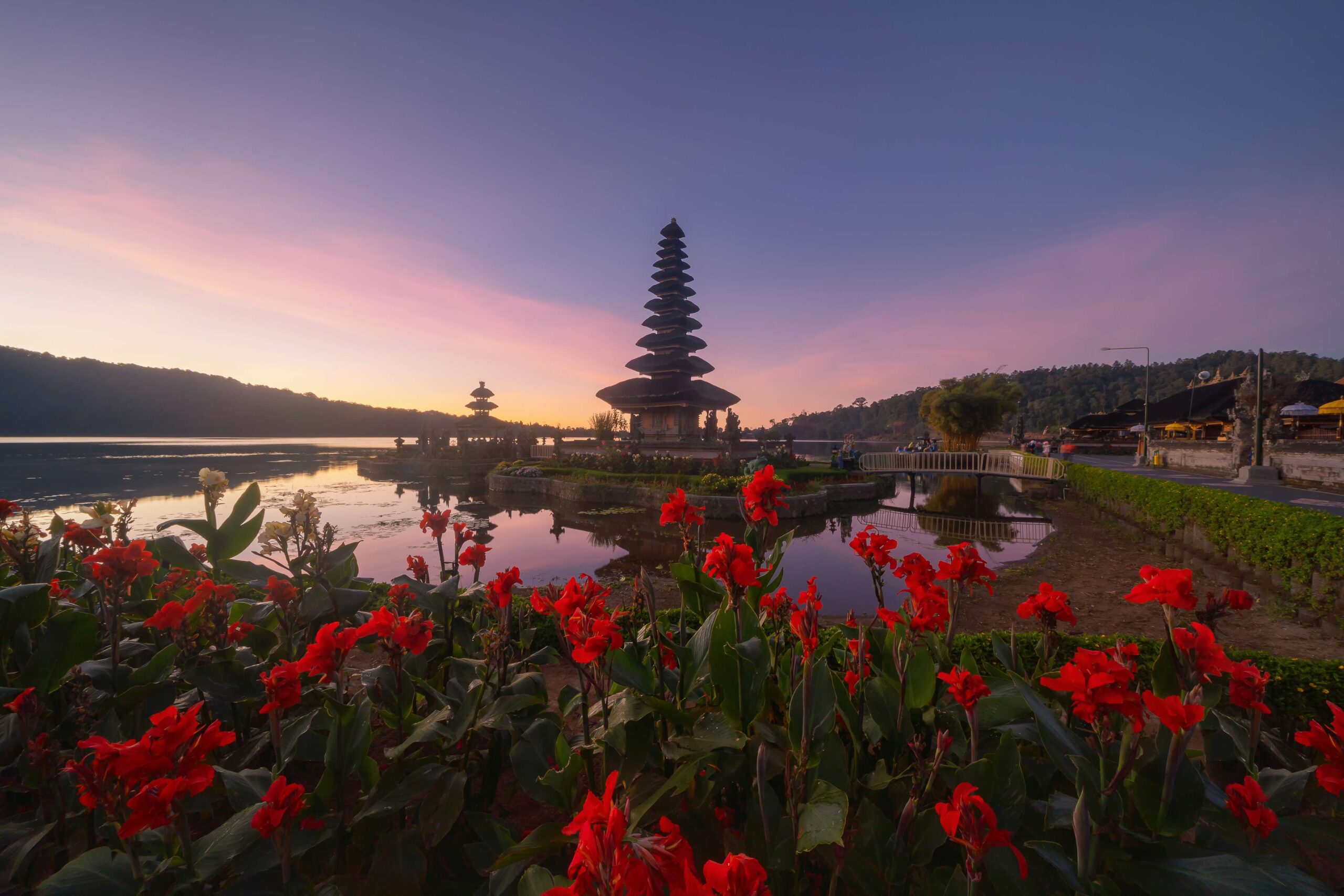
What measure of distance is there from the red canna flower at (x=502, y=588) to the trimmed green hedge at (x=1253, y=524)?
848 centimetres

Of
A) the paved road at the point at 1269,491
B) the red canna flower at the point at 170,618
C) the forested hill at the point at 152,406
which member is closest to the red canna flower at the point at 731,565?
the red canna flower at the point at 170,618

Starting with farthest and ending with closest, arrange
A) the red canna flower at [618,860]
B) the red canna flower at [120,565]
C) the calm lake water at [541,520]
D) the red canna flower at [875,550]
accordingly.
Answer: the calm lake water at [541,520], the red canna flower at [875,550], the red canna flower at [120,565], the red canna flower at [618,860]

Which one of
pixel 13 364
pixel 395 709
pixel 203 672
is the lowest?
pixel 395 709

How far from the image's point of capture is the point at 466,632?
91.1 inches

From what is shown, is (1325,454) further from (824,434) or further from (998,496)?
(824,434)

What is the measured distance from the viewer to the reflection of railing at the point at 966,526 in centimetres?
1186

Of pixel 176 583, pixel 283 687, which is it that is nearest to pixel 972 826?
pixel 283 687

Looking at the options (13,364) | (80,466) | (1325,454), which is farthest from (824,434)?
(13,364)

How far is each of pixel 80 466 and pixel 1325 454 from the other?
188 ft

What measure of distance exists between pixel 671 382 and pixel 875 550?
82.4 ft

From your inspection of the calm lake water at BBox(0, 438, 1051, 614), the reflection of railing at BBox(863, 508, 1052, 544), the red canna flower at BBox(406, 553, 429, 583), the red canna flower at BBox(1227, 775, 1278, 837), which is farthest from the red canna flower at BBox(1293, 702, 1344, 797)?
the reflection of railing at BBox(863, 508, 1052, 544)

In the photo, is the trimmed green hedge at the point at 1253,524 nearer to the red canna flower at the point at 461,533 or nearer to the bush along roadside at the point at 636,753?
the bush along roadside at the point at 636,753

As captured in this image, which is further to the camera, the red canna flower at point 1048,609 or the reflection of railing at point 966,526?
the reflection of railing at point 966,526

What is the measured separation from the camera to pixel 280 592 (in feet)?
5.90
